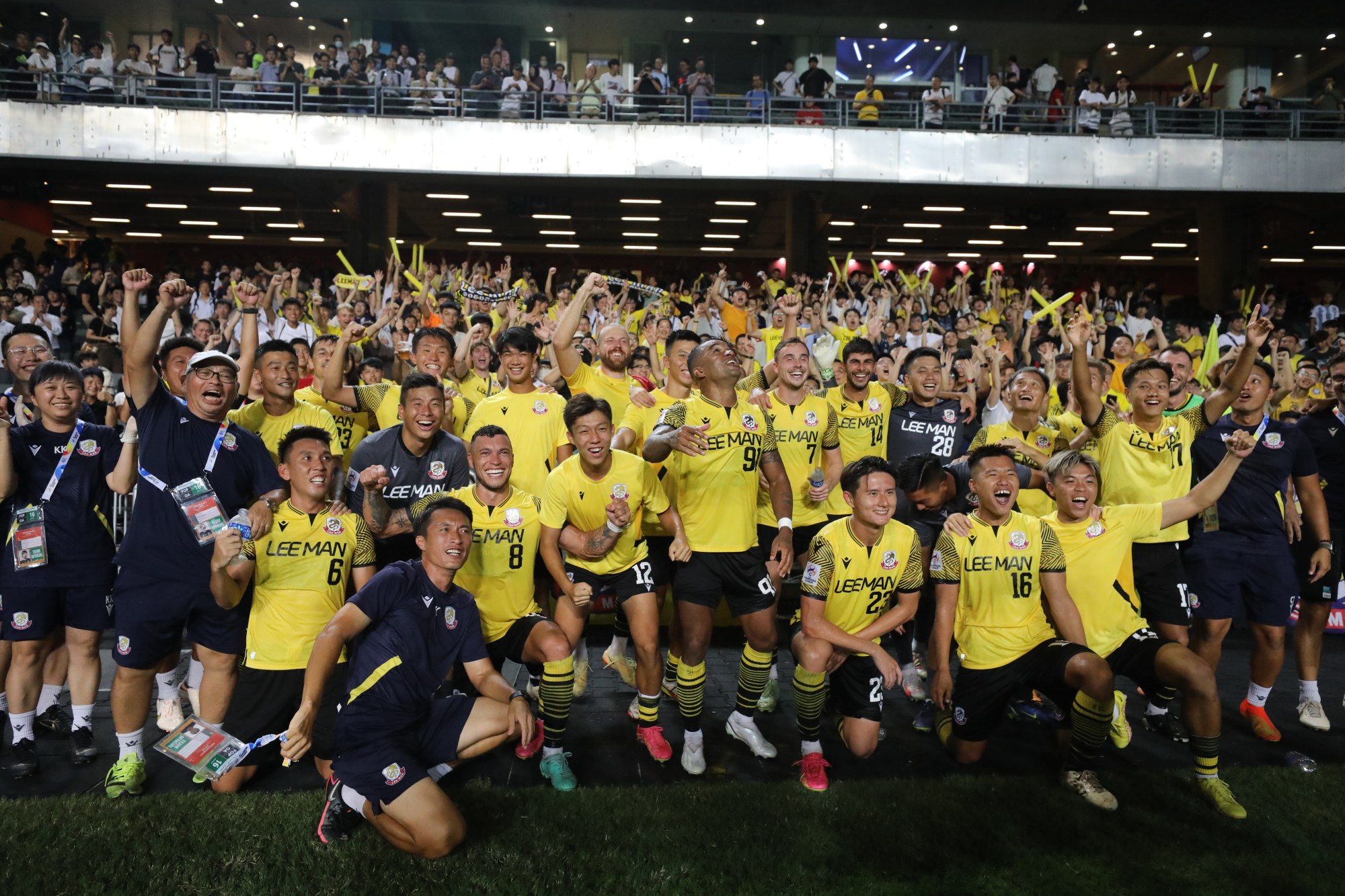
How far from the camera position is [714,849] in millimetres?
4633

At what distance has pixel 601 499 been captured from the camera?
602cm

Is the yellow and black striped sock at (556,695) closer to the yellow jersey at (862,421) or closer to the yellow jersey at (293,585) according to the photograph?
the yellow jersey at (293,585)

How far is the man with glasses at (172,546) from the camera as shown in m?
5.25

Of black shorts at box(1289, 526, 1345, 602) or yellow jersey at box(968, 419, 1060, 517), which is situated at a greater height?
yellow jersey at box(968, 419, 1060, 517)

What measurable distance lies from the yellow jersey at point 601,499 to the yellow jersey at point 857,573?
1.11 m

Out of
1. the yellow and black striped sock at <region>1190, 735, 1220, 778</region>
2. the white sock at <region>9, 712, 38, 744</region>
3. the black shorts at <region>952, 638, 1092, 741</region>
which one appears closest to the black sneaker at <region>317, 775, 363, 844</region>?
the white sock at <region>9, 712, 38, 744</region>

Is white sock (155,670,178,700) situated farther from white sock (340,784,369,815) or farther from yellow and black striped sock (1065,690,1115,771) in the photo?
yellow and black striped sock (1065,690,1115,771)

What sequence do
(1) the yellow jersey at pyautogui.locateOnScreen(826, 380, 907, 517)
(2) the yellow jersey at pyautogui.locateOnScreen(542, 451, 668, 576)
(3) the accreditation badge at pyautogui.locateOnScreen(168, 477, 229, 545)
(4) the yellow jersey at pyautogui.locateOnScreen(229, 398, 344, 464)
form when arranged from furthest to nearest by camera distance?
(1) the yellow jersey at pyautogui.locateOnScreen(826, 380, 907, 517), (4) the yellow jersey at pyautogui.locateOnScreen(229, 398, 344, 464), (2) the yellow jersey at pyautogui.locateOnScreen(542, 451, 668, 576), (3) the accreditation badge at pyautogui.locateOnScreen(168, 477, 229, 545)

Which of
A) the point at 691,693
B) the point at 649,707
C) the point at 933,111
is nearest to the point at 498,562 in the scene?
Result: the point at 649,707

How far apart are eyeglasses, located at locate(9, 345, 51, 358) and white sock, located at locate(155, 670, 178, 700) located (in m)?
2.37

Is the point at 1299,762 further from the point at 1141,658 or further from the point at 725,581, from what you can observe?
the point at 725,581

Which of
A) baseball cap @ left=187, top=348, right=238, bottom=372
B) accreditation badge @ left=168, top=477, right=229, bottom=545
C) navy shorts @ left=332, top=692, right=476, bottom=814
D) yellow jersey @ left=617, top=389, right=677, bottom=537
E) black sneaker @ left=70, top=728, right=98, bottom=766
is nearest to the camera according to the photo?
navy shorts @ left=332, top=692, right=476, bottom=814

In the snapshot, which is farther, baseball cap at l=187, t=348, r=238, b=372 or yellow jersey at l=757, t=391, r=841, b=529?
yellow jersey at l=757, t=391, r=841, b=529

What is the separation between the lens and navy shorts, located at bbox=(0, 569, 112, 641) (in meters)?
5.62
